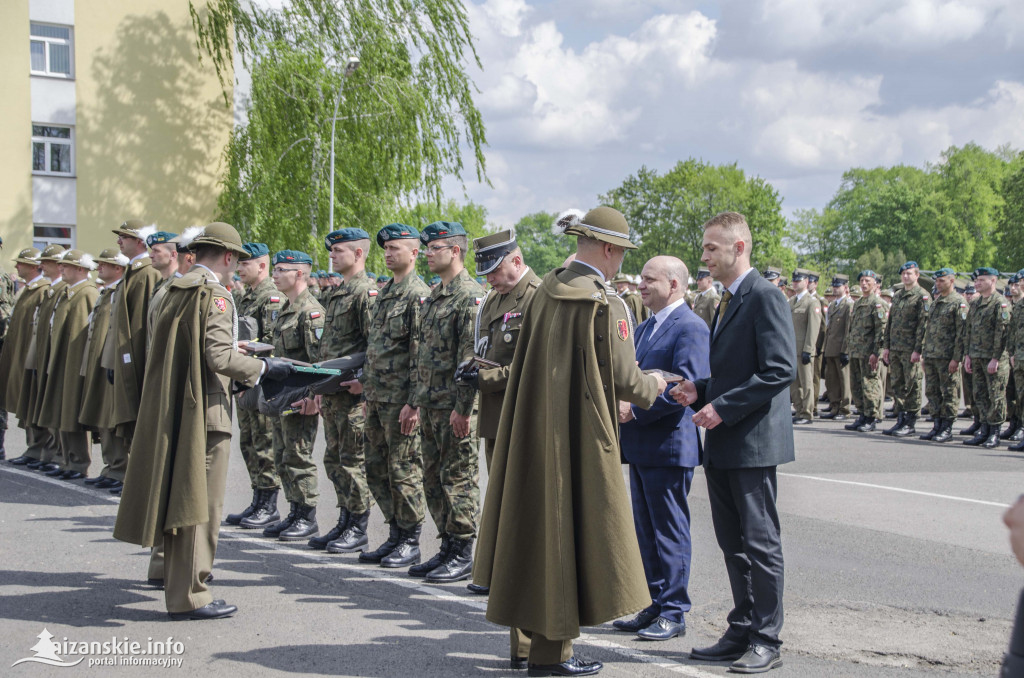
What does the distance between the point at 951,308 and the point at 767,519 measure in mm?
11043

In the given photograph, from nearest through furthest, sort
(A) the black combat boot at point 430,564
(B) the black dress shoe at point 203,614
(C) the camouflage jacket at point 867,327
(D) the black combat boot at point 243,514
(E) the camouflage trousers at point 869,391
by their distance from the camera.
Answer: (B) the black dress shoe at point 203,614 < (A) the black combat boot at point 430,564 < (D) the black combat boot at point 243,514 < (E) the camouflage trousers at point 869,391 < (C) the camouflage jacket at point 867,327

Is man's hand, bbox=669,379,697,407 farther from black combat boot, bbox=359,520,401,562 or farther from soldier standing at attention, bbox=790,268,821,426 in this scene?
soldier standing at attention, bbox=790,268,821,426

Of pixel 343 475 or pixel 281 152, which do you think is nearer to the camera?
pixel 343 475

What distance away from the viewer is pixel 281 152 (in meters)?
29.2

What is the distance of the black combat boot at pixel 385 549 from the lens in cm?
732

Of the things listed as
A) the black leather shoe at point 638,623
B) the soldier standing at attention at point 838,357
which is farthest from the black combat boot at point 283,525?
the soldier standing at attention at point 838,357

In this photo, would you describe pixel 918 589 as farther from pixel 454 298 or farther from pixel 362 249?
pixel 362 249

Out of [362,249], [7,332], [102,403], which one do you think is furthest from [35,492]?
[362,249]

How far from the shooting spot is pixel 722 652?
16.9 feet

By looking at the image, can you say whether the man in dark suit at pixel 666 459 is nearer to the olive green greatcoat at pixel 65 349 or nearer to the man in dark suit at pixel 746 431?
the man in dark suit at pixel 746 431

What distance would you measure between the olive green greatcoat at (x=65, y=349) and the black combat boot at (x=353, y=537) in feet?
14.7

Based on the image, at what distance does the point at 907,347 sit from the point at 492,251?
11204 mm

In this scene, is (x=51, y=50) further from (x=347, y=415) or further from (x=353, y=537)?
(x=353, y=537)

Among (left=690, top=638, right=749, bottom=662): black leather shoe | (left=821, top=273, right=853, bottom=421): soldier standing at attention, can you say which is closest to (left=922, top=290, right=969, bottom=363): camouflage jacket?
(left=821, top=273, right=853, bottom=421): soldier standing at attention
